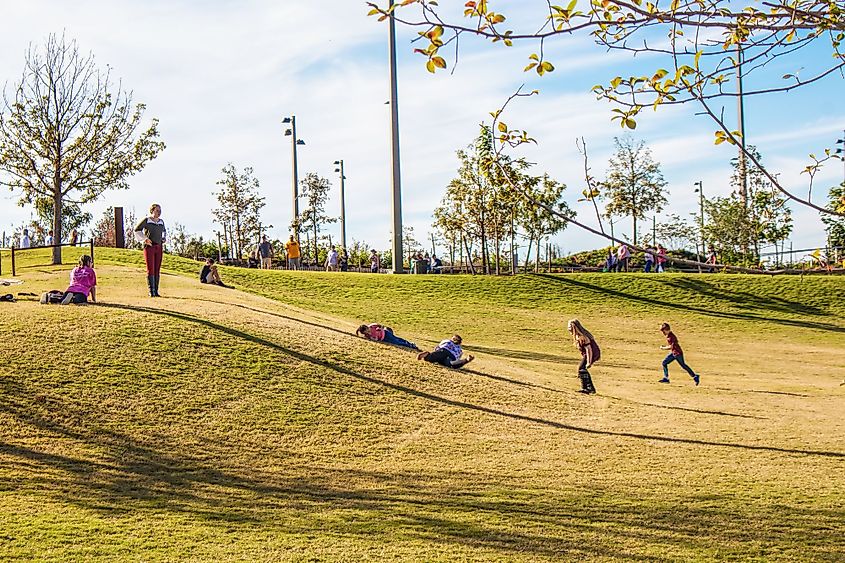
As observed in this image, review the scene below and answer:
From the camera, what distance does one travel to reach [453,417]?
14039mm

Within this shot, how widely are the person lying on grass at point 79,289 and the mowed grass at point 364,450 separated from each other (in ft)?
1.94

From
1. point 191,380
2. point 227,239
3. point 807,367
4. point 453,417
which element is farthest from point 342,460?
point 227,239

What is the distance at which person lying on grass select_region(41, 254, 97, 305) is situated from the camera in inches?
699

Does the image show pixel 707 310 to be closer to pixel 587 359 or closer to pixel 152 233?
pixel 587 359

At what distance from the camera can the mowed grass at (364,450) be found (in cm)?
825

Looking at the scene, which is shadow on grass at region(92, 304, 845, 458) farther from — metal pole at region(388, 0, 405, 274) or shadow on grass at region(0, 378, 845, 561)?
metal pole at region(388, 0, 405, 274)

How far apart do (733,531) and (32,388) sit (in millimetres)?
9778

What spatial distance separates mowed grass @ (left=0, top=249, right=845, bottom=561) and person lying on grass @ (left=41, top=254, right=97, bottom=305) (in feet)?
1.94

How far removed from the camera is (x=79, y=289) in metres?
17.9

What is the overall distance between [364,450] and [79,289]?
343 inches

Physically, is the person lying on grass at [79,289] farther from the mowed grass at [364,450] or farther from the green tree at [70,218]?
the green tree at [70,218]

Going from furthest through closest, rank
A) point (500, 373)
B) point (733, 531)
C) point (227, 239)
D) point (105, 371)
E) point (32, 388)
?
point (227, 239), point (500, 373), point (105, 371), point (32, 388), point (733, 531)

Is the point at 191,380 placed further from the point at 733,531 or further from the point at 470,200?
the point at 470,200

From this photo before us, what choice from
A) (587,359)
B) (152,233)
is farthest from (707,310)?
(152,233)
